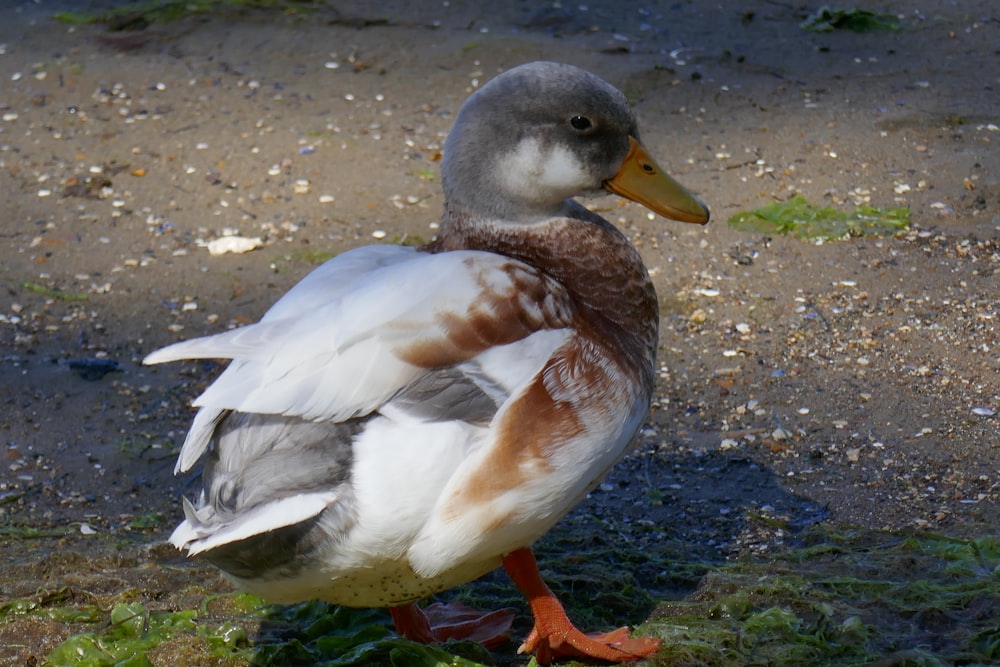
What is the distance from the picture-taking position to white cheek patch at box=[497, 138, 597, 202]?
270 cm

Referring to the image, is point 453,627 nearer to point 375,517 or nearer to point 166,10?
point 375,517

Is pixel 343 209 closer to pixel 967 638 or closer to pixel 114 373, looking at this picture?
pixel 114 373

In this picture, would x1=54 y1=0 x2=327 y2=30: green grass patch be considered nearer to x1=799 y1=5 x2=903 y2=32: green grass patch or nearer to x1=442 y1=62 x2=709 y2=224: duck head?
x1=799 y1=5 x2=903 y2=32: green grass patch

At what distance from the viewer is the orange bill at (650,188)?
2.86 meters

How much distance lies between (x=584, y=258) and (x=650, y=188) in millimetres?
287

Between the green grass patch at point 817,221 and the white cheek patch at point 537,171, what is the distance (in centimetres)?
238

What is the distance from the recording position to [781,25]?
22.4ft

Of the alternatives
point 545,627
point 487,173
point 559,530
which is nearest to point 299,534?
point 545,627

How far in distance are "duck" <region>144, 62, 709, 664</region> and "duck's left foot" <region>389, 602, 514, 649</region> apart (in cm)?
18

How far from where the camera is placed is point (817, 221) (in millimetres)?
4961

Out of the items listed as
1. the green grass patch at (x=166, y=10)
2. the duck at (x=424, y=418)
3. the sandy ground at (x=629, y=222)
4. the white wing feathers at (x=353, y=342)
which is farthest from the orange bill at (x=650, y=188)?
the green grass patch at (x=166, y=10)

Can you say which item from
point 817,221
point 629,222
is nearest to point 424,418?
point 629,222

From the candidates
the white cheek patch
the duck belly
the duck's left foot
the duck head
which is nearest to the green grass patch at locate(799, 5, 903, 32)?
the duck head

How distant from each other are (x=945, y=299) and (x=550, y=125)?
2.23 metres
